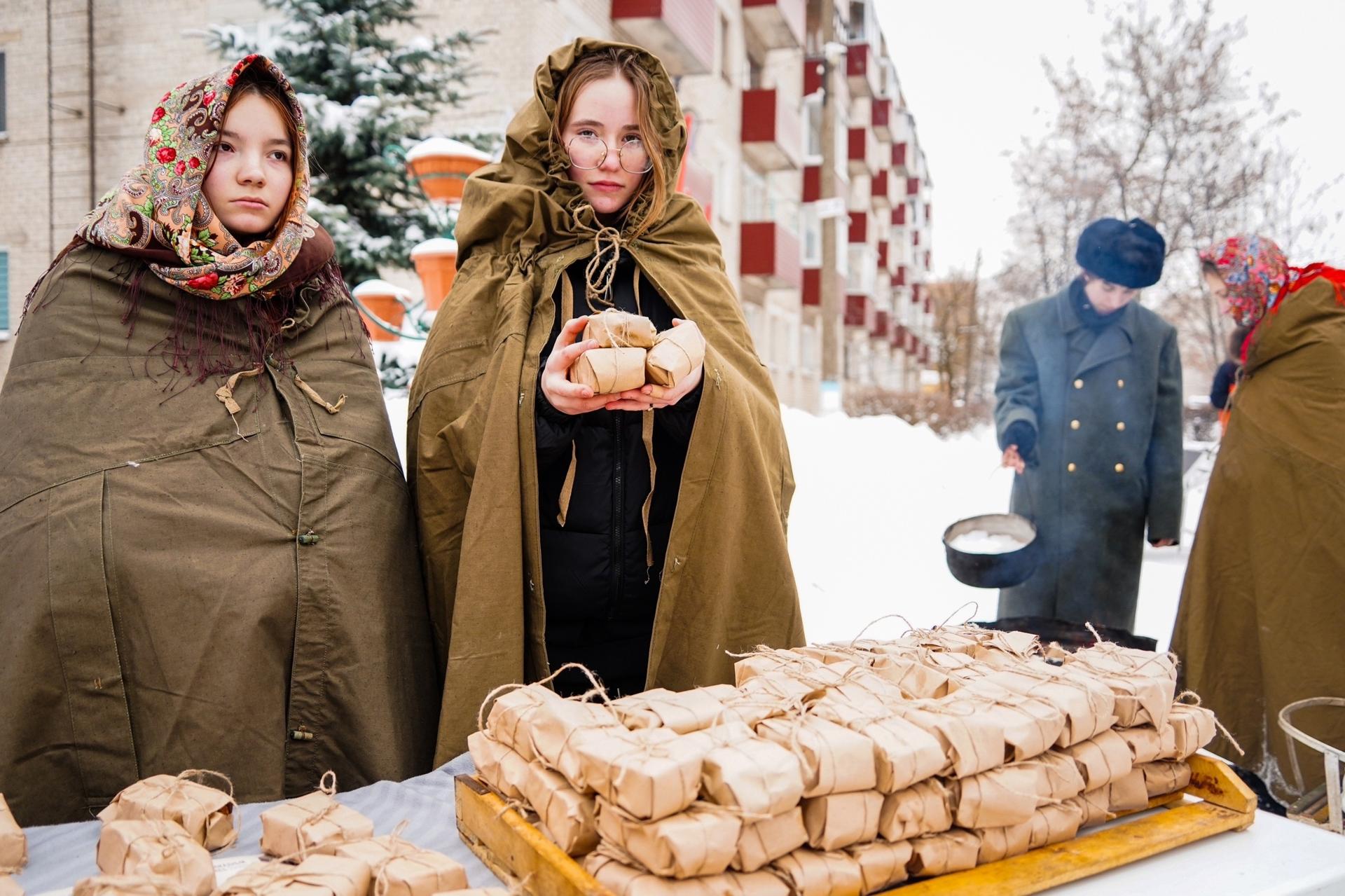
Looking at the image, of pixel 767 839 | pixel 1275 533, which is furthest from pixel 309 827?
pixel 1275 533

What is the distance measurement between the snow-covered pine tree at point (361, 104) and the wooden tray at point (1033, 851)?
21.8 feet

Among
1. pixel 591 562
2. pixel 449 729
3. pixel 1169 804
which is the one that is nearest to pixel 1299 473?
pixel 1169 804

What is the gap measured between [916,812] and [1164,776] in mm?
538

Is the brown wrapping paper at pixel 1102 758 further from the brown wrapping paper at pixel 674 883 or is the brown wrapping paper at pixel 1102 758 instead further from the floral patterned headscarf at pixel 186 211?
the floral patterned headscarf at pixel 186 211

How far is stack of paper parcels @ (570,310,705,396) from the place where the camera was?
5.71ft

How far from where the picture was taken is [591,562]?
2.16 meters

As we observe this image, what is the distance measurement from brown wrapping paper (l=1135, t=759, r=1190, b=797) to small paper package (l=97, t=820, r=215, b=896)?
4.42ft

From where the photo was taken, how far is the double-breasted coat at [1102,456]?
15.2 ft

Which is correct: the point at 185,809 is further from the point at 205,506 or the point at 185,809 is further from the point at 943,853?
the point at 943,853

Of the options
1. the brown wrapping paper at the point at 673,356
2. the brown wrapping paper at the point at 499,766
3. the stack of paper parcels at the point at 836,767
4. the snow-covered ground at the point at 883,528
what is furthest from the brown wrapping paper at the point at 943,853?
the snow-covered ground at the point at 883,528

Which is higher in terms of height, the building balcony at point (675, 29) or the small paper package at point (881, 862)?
the building balcony at point (675, 29)

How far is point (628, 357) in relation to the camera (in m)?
1.75

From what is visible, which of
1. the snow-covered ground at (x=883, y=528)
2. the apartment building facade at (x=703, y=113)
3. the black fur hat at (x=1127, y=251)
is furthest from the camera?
the apartment building facade at (x=703, y=113)

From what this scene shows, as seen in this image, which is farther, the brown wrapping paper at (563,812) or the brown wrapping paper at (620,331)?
the brown wrapping paper at (620,331)
